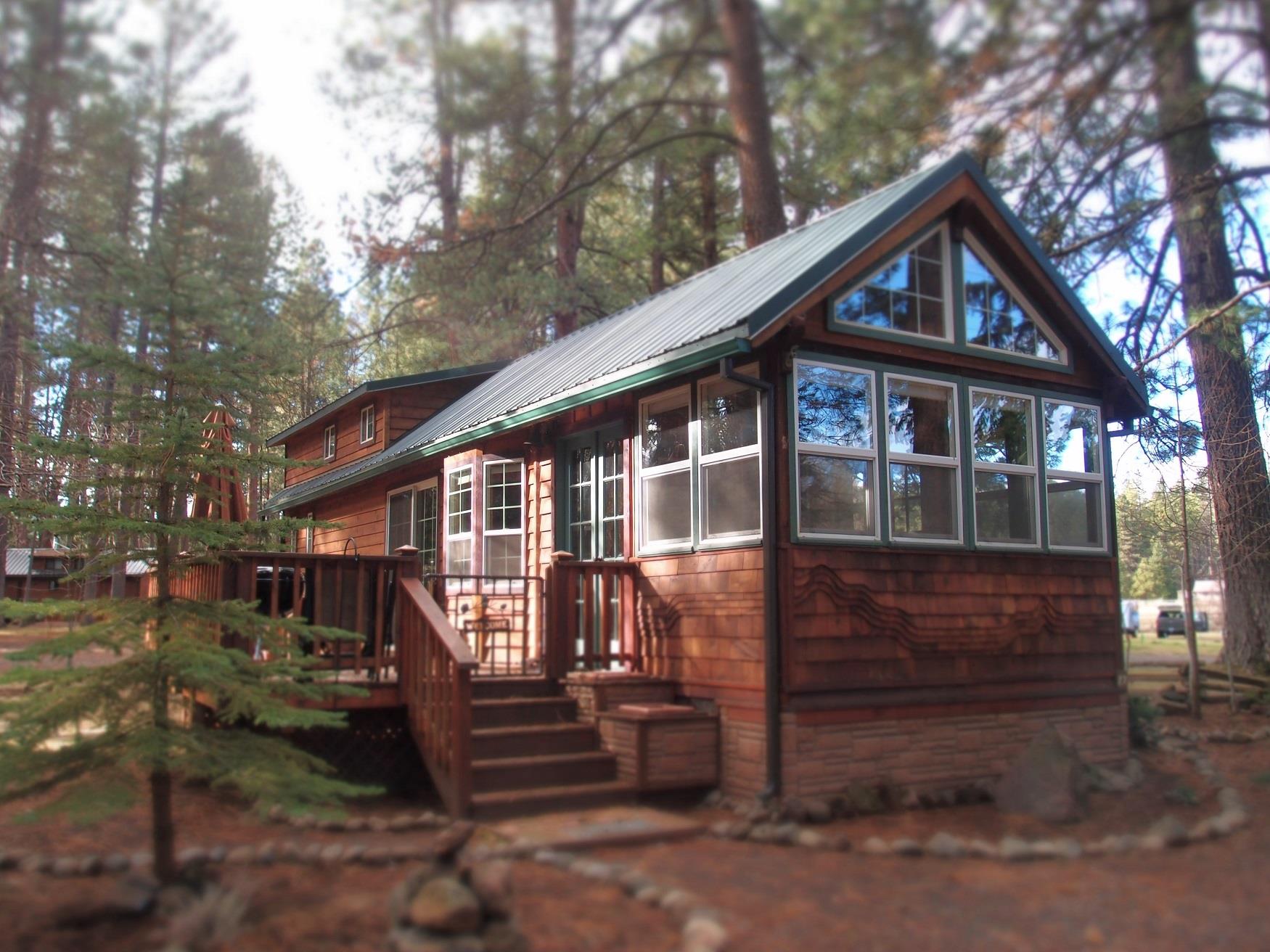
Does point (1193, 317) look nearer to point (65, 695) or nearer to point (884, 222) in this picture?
point (884, 222)

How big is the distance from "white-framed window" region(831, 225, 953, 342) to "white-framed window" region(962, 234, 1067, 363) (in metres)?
0.23

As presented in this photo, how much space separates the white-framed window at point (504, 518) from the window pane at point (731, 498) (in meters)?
3.17

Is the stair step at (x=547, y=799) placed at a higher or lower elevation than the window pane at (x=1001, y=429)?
lower

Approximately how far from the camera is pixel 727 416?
805 centimetres

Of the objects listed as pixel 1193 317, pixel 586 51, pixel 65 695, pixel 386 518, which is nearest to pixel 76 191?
pixel 386 518

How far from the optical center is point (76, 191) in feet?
38.8

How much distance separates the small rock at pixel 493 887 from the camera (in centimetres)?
430

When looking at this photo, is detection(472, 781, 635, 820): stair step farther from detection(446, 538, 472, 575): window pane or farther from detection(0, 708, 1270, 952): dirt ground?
detection(446, 538, 472, 575): window pane

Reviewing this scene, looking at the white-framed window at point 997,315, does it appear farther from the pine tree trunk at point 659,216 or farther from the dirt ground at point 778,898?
the pine tree trunk at point 659,216

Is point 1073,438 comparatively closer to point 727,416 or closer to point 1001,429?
point 1001,429

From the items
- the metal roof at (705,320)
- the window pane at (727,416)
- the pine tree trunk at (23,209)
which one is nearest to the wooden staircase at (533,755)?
the window pane at (727,416)

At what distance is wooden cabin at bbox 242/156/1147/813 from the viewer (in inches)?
290

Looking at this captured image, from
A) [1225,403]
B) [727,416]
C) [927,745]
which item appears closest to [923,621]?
[927,745]

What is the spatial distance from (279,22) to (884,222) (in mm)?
4412
